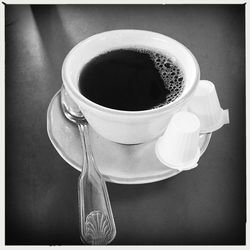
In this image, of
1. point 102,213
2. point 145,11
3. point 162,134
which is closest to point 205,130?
point 162,134

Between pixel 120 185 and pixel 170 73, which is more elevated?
pixel 170 73

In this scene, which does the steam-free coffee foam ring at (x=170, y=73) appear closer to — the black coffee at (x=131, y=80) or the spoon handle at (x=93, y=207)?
the black coffee at (x=131, y=80)

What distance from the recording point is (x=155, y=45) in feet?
2.91

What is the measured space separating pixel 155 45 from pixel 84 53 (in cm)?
13

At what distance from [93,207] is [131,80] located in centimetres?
24

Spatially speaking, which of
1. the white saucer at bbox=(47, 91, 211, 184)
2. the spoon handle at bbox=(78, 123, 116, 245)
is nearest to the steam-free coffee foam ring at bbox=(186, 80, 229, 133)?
the white saucer at bbox=(47, 91, 211, 184)

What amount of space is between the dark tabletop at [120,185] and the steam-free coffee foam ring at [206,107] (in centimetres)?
3

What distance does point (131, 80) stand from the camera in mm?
871

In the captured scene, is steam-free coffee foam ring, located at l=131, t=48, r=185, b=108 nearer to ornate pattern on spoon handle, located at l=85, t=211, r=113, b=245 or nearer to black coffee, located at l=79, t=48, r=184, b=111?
black coffee, located at l=79, t=48, r=184, b=111

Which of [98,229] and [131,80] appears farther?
[131,80]

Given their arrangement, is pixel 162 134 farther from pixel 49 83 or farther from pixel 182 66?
pixel 49 83

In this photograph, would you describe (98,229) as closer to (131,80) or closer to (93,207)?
(93,207)

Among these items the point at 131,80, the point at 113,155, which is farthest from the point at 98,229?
the point at 131,80

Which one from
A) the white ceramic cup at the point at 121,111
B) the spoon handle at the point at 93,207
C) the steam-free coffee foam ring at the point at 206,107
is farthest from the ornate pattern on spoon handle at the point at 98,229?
A: the steam-free coffee foam ring at the point at 206,107
